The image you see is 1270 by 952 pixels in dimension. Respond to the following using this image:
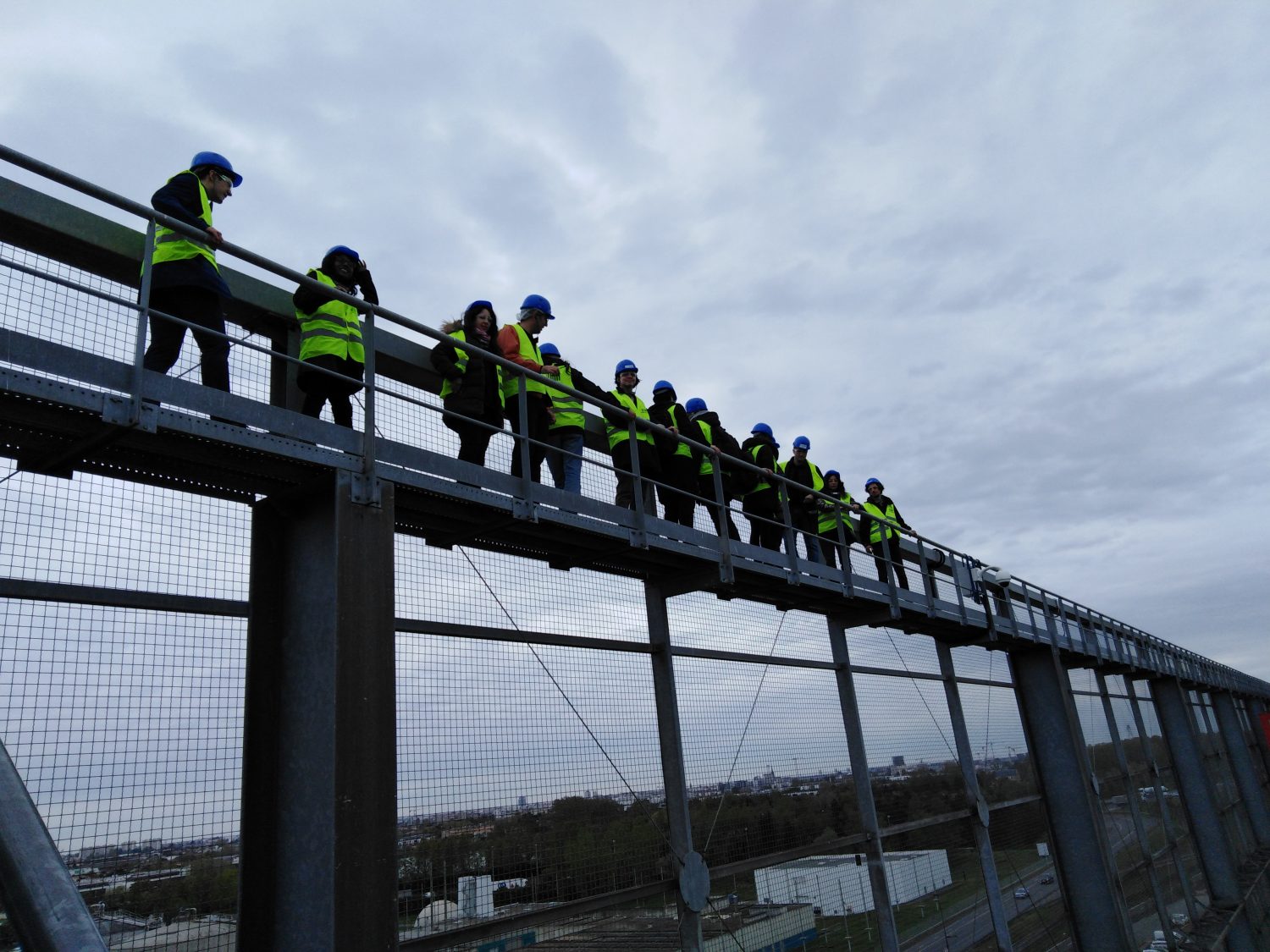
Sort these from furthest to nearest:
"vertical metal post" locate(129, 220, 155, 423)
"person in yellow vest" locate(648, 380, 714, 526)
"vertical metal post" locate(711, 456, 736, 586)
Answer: "person in yellow vest" locate(648, 380, 714, 526) < "vertical metal post" locate(711, 456, 736, 586) < "vertical metal post" locate(129, 220, 155, 423)

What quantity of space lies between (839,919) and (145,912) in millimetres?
6987

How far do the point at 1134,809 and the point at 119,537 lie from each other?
19.0 m

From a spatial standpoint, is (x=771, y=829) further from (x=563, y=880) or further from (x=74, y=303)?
(x=74, y=303)

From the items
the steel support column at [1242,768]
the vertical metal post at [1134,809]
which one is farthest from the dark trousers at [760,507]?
the steel support column at [1242,768]

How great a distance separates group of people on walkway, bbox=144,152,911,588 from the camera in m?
4.83

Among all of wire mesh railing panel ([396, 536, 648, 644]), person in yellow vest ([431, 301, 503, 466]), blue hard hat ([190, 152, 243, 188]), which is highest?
blue hard hat ([190, 152, 243, 188])

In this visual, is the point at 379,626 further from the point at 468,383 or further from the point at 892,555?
the point at 892,555

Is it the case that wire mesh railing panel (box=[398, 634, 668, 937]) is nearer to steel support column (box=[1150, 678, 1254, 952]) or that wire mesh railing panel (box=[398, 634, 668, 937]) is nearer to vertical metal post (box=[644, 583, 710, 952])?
vertical metal post (box=[644, 583, 710, 952])

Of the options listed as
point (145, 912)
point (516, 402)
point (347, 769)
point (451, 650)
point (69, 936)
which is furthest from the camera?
point (516, 402)

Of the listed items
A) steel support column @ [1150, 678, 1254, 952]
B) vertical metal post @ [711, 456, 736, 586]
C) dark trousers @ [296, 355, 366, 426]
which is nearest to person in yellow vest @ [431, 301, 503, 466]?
dark trousers @ [296, 355, 366, 426]

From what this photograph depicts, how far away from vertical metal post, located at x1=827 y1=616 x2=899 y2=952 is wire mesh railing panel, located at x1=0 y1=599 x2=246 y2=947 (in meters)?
7.48

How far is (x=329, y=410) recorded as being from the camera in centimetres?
641

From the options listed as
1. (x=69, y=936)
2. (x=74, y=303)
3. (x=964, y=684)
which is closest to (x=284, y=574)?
(x=74, y=303)

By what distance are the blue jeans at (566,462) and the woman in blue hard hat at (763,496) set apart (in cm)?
303
